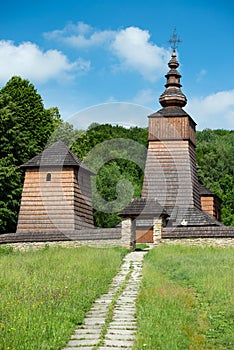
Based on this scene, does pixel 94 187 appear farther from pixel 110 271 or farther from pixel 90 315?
pixel 90 315

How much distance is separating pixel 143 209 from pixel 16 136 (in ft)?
38.7

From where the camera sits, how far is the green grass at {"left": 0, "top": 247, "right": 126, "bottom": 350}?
7121mm

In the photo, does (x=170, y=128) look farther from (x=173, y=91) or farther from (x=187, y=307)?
(x=187, y=307)

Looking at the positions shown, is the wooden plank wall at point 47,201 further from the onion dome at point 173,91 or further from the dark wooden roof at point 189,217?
the onion dome at point 173,91

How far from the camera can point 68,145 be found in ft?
137

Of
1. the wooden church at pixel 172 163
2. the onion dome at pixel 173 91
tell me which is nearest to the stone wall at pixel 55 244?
the wooden church at pixel 172 163

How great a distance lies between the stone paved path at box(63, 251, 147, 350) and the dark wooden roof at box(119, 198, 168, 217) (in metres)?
10.5

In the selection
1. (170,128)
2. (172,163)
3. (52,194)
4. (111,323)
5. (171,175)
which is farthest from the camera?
(170,128)

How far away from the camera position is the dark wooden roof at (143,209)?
77.1 ft

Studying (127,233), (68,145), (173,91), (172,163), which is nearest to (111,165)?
(68,145)

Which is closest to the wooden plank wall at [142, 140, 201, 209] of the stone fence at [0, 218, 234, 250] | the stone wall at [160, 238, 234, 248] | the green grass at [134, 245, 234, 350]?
the stone fence at [0, 218, 234, 250]

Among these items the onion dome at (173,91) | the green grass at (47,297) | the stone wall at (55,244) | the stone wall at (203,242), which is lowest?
the green grass at (47,297)

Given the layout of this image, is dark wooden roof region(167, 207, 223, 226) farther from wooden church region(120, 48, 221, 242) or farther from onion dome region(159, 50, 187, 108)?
onion dome region(159, 50, 187, 108)

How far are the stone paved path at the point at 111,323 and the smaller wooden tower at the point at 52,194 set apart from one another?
A: 15012 mm
